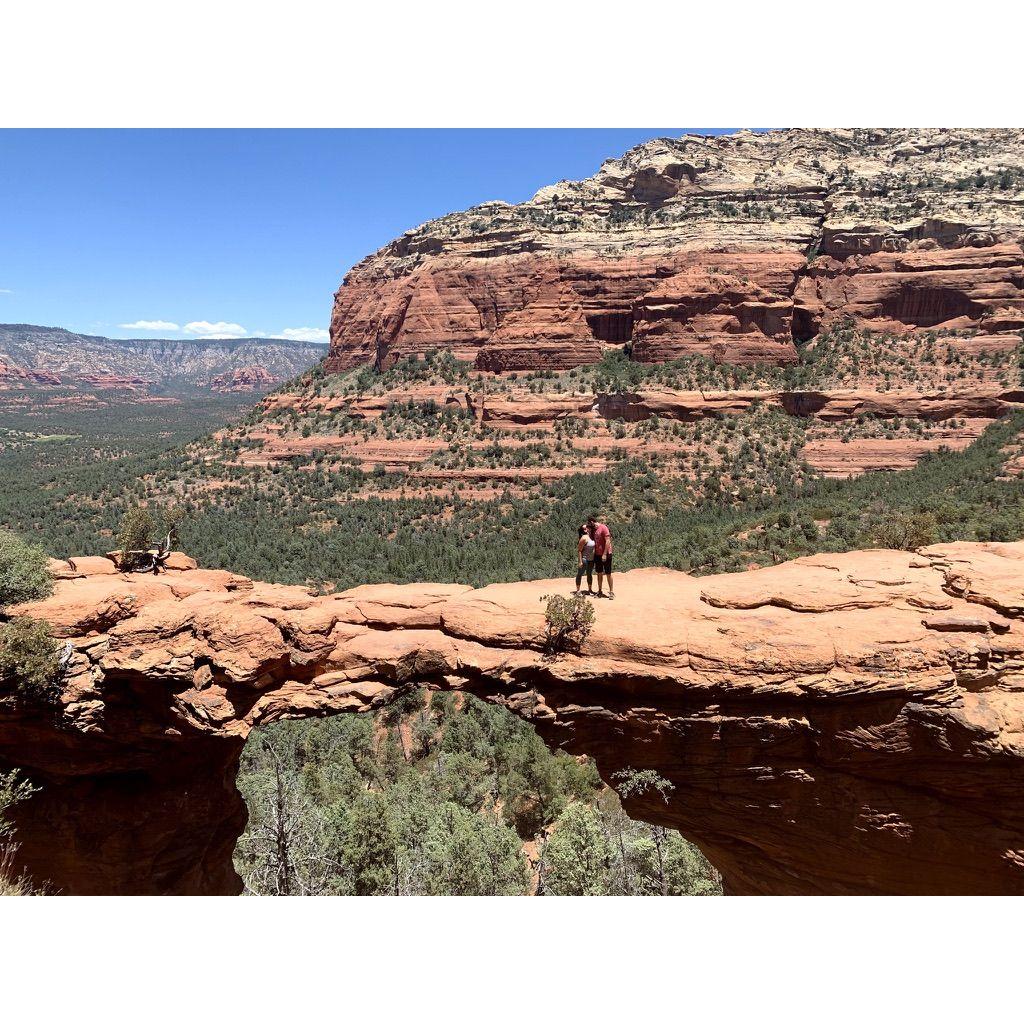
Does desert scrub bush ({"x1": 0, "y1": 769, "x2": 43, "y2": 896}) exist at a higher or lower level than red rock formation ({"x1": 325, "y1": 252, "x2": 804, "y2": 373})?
lower

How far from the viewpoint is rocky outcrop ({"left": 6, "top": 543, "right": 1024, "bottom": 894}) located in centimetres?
752

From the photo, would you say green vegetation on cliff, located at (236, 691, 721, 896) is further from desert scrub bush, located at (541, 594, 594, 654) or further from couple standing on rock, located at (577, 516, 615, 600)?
couple standing on rock, located at (577, 516, 615, 600)

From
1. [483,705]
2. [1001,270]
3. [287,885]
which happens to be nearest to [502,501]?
[483,705]

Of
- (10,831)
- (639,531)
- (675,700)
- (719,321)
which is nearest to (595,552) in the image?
(675,700)

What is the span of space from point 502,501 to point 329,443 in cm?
2129

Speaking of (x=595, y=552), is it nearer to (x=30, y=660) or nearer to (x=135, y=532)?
(x=30, y=660)

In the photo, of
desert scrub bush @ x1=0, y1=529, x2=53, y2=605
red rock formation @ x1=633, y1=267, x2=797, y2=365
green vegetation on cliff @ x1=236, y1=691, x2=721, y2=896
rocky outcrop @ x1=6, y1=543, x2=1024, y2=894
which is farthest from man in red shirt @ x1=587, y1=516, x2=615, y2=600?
red rock formation @ x1=633, y1=267, x2=797, y2=365

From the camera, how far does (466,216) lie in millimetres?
73062

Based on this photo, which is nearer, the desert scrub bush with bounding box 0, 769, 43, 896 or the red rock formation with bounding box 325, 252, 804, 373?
the desert scrub bush with bounding box 0, 769, 43, 896

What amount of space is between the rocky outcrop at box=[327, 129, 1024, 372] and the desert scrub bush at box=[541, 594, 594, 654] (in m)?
48.4

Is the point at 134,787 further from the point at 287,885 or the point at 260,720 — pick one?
the point at 287,885

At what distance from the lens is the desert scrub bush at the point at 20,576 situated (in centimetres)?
910

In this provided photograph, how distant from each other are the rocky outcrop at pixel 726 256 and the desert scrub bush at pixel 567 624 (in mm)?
48413

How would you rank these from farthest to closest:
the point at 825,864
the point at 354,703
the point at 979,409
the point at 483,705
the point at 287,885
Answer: the point at 979,409, the point at 483,705, the point at 287,885, the point at 354,703, the point at 825,864
